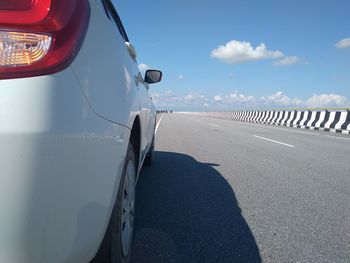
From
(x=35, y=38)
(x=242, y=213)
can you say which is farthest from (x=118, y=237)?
(x=242, y=213)

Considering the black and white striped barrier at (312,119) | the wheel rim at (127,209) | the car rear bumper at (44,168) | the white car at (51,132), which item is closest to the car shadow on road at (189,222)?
the wheel rim at (127,209)

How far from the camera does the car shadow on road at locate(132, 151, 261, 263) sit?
2576 mm

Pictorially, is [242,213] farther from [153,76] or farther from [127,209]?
[153,76]

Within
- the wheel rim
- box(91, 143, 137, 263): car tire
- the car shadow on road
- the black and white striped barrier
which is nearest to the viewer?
box(91, 143, 137, 263): car tire

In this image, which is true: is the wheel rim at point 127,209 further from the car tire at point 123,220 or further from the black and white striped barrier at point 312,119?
the black and white striped barrier at point 312,119

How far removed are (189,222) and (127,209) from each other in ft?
3.36

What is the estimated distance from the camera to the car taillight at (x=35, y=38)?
115cm

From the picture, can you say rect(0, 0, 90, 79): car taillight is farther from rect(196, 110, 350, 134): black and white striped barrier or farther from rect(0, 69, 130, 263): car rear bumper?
rect(196, 110, 350, 134): black and white striped barrier

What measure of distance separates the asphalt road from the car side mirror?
148 cm

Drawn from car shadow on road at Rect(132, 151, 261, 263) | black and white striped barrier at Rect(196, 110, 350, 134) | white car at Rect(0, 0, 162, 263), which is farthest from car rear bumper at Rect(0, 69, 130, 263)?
black and white striped barrier at Rect(196, 110, 350, 134)

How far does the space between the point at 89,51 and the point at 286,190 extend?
12.9 ft

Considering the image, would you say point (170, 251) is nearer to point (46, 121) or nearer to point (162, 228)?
point (162, 228)

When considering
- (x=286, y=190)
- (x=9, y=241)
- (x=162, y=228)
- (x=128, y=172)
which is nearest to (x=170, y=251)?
(x=162, y=228)

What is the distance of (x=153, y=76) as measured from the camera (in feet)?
14.7
